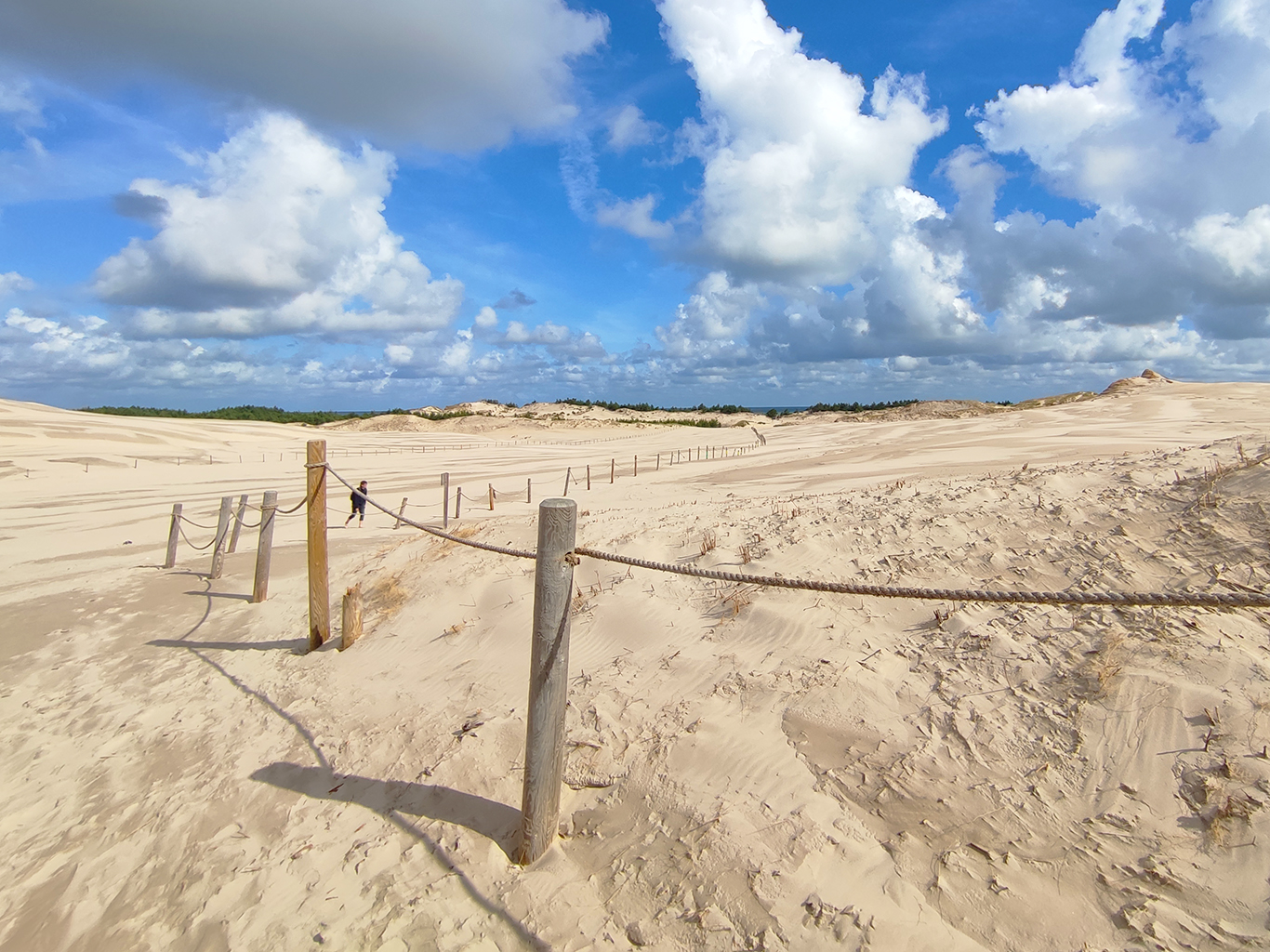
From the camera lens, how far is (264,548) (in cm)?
871

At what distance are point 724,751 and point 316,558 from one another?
488cm

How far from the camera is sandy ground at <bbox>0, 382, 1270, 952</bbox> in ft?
9.68

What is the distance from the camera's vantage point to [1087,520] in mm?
5633

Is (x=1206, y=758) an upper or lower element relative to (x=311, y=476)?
lower

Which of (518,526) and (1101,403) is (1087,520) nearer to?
(518,526)

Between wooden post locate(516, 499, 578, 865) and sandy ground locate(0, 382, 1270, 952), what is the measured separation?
0.83ft

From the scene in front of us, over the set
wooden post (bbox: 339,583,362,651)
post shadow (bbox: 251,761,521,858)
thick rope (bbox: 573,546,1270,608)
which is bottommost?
post shadow (bbox: 251,761,521,858)

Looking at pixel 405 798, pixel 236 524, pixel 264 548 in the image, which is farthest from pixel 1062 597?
pixel 236 524

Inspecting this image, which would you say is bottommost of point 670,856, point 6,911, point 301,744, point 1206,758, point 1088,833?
point 6,911

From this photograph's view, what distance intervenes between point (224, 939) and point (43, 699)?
4.64m

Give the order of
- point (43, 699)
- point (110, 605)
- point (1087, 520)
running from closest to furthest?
1. point (1087, 520)
2. point (43, 699)
3. point (110, 605)

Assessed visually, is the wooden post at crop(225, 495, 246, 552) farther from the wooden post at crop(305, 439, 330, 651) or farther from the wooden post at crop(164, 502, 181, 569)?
the wooden post at crop(305, 439, 330, 651)

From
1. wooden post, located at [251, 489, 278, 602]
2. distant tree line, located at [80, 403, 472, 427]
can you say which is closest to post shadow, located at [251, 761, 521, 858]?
wooden post, located at [251, 489, 278, 602]

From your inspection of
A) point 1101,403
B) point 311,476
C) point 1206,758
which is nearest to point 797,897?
point 1206,758
